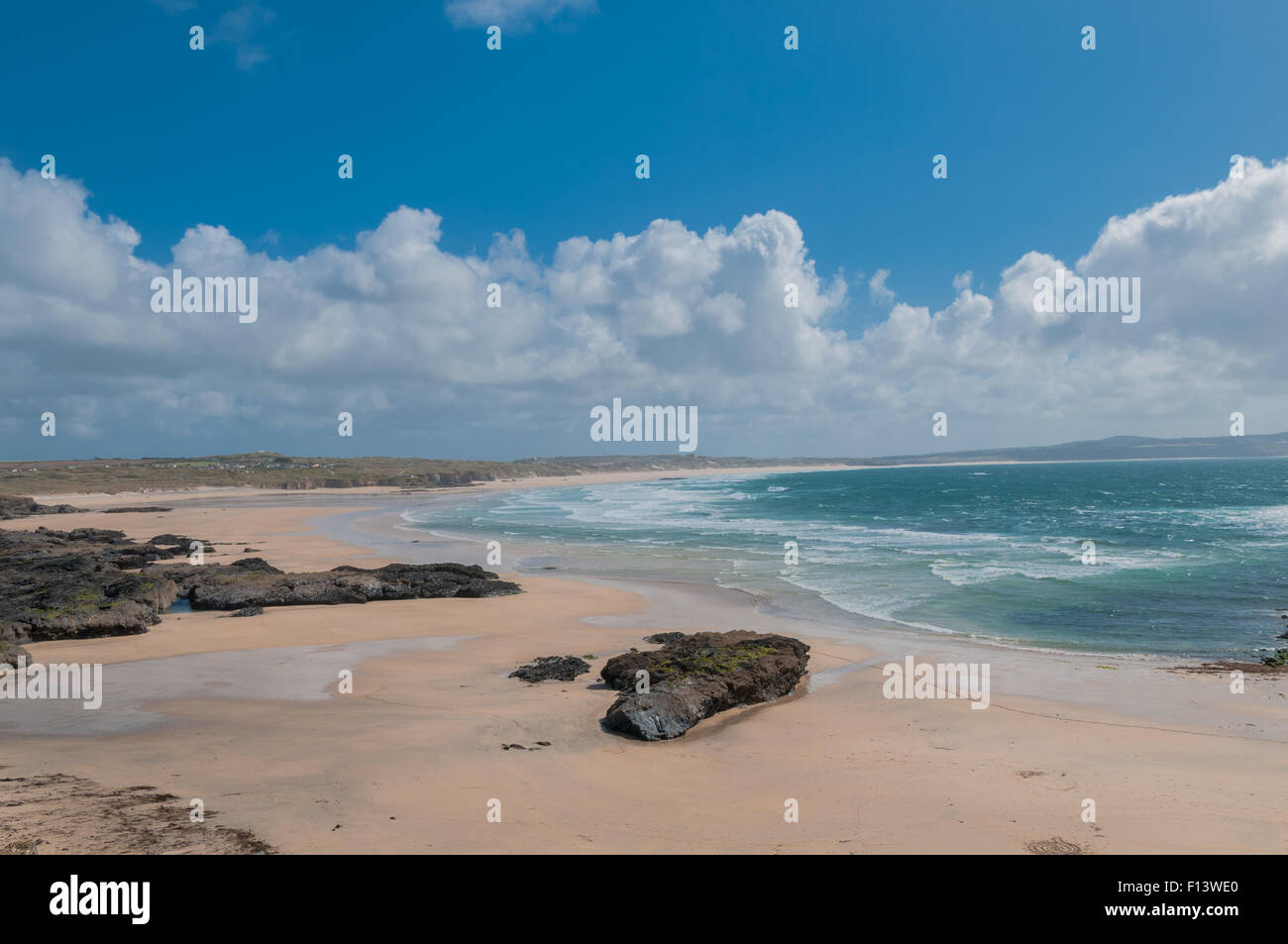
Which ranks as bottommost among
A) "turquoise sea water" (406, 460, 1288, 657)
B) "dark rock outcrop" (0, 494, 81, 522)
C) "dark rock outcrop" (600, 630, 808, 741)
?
"turquoise sea water" (406, 460, 1288, 657)

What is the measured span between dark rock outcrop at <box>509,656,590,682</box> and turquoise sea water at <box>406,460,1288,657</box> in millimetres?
9144

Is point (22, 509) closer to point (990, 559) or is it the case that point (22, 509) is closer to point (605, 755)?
point (605, 755)

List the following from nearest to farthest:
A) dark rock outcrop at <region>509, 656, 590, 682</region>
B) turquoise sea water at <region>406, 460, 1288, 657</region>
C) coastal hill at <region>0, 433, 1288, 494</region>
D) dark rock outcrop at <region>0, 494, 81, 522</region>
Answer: dark rock outcrop at <region>509, 656, 590, 682</region> → turquoise sea water at <region>406, 460, 1288, 657</region> → dark rock outcrop at <region>0, 494, 81, 522</region> → coastal hill at <region>0, 433, 1288, 494</region>

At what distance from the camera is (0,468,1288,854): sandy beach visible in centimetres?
686

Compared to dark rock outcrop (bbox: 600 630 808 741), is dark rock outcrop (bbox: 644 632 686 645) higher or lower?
lower

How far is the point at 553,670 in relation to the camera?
44.7ft

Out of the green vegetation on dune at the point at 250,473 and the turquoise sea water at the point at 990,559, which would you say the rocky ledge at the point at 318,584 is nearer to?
the turquoise sea water at the point at 990,559

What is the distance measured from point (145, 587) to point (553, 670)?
13.3 m

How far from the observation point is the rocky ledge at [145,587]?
16.8 meters

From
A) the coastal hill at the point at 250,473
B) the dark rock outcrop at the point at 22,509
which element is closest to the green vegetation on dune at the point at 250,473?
the coastal hill at the point at 250,473

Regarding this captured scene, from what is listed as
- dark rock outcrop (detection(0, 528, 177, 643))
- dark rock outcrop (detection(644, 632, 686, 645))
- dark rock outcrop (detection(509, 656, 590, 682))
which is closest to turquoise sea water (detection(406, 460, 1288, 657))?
dark rock outcrop (detection(644, 632, 686, 645))

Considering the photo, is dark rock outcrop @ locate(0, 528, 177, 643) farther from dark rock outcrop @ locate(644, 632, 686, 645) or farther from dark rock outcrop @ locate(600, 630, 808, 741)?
dark rock outcrop @ locate(600, 630, 808, 741)

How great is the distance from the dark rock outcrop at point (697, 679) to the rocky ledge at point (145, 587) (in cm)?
1089

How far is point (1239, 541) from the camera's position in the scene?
1359 inches
